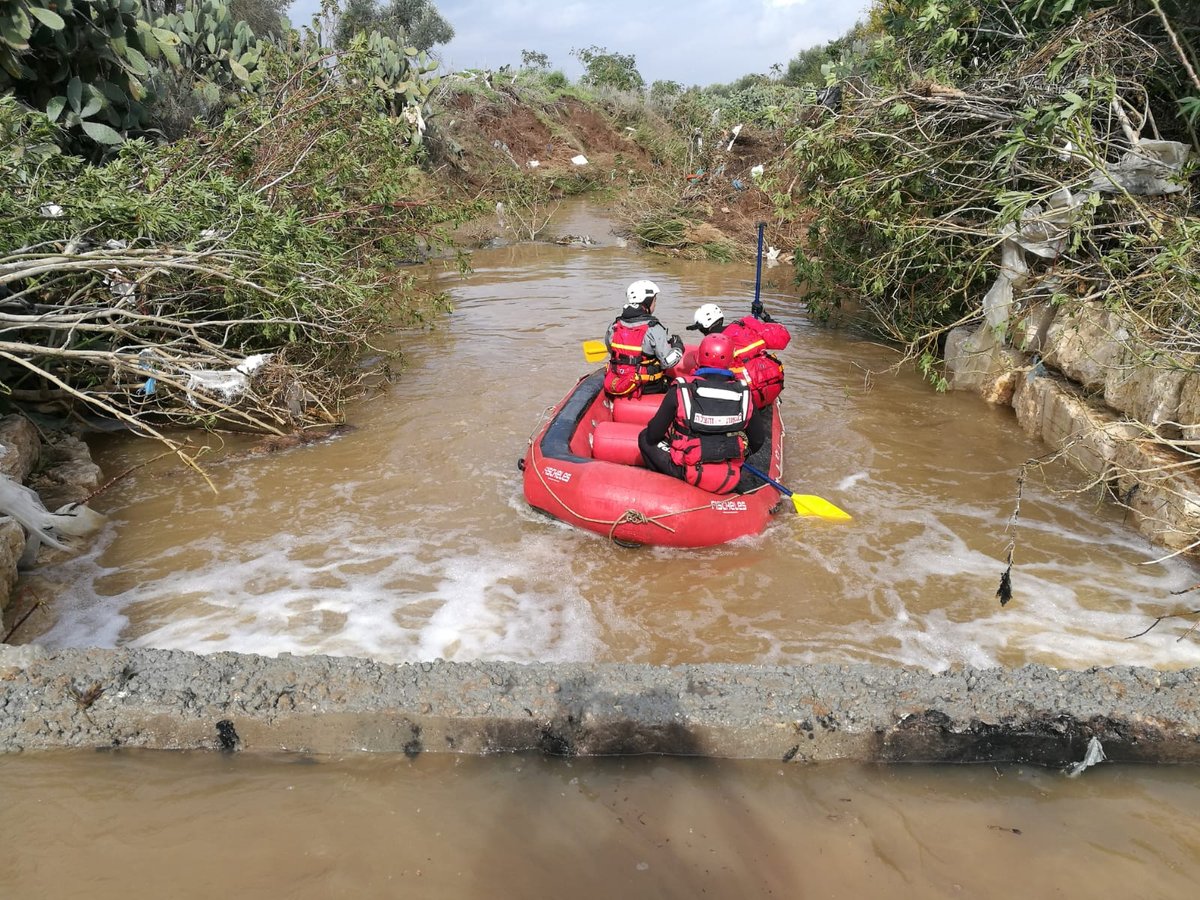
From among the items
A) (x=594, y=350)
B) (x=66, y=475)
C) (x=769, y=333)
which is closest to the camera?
(x=66, y=475)

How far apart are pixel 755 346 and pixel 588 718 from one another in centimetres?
362

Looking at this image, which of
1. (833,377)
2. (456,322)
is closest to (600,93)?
(456,322)

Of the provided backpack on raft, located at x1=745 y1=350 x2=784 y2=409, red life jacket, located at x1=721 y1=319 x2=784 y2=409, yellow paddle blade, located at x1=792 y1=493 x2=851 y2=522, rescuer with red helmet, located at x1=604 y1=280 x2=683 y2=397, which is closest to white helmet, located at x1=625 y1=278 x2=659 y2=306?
rescuer with red helmet, located at x1=604 y1=280 x2=683 y2=397

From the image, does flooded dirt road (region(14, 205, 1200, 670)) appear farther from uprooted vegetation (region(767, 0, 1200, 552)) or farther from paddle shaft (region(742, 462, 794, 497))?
uprooted vegetation (region(767, 0, 1200, 552))

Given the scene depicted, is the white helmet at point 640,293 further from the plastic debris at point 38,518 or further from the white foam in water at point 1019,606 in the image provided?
the plastic debris at point 38,518

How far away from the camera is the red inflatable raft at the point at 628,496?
4.59 metres

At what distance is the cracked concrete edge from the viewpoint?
108 inches

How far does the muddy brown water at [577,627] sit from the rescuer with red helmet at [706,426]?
0.53 m

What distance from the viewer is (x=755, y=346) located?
570 centimetres

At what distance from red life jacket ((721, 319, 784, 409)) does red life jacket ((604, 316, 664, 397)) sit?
59cm

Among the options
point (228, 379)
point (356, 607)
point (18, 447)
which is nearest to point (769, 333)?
point (356, 607)

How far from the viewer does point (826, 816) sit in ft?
8.35

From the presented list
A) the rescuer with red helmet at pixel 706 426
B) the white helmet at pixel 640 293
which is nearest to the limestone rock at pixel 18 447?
the rescuer with red helmet at pixel 706 426

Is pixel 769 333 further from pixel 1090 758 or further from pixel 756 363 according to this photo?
pixel 1090 758
